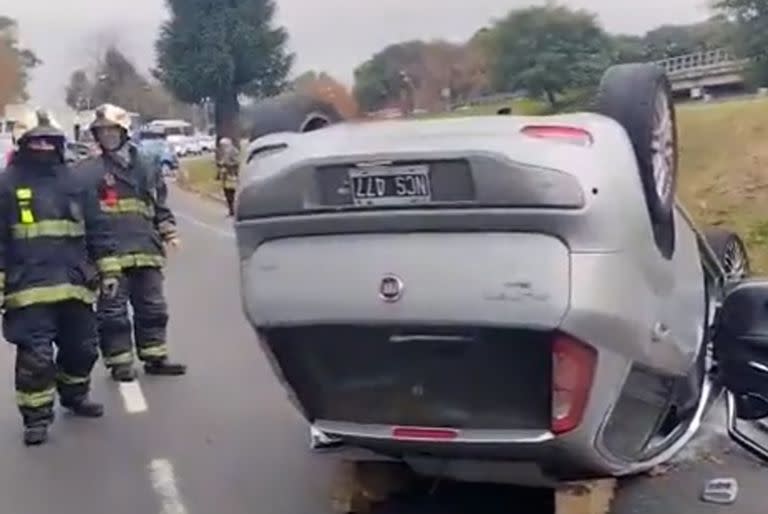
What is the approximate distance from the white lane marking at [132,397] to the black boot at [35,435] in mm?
649

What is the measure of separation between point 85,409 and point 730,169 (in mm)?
12641

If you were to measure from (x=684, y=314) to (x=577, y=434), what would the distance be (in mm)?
753

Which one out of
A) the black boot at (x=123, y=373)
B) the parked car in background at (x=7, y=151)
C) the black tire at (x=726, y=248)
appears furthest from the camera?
the black boot at (x=123, y=373)

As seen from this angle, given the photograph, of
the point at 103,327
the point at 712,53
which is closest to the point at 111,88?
the point at 712,53

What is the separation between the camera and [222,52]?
6038 cm

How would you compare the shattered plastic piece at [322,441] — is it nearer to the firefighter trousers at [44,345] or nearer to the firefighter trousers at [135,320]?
the firefighter trousers at [44,345]

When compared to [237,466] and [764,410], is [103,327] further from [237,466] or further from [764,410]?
[764,410]

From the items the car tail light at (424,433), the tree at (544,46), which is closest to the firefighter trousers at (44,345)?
the car tail light at (424,433)

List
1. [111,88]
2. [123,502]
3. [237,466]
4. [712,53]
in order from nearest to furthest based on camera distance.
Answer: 1. [123,502]
2. [237,466]
3. [712,53]
4. [111,88]

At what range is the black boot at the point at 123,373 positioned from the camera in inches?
334

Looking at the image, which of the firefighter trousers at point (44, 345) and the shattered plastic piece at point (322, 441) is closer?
the shattered plastic piece at point (322, 441)

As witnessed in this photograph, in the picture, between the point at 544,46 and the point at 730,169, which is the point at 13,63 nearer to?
the point at 544,46

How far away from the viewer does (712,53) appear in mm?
54500

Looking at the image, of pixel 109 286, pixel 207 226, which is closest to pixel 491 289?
pixel 109 286
